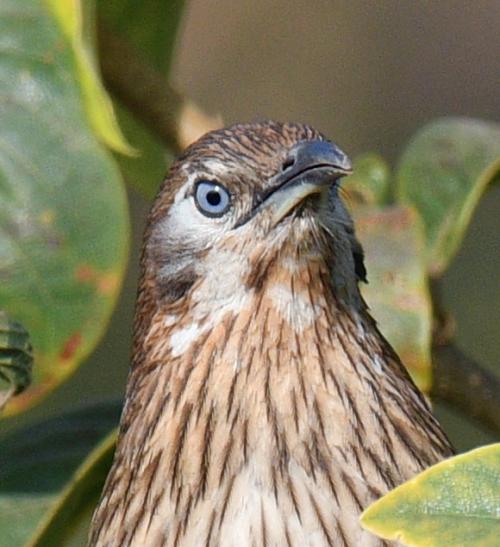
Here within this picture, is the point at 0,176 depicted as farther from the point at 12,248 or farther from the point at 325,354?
the point at 325,354

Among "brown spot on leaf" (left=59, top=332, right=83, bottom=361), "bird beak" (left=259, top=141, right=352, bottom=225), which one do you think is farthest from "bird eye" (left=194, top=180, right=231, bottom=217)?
"brown spot on leaf" (left=59, top=332, right=83, bottom=361)

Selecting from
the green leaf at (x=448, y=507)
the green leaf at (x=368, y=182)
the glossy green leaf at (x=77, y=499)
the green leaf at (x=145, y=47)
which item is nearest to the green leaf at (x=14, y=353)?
the glossy green leaf at (x=77, y=499)

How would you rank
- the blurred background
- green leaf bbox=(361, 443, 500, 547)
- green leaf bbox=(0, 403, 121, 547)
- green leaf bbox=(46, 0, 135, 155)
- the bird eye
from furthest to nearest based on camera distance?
the blurred background, green leaf bbox=(0, 403, 121, 547), the bird eye, green leaf bbox=(46, 0, 135, 155), green leaf bbox=(361, 443, 500, 547)

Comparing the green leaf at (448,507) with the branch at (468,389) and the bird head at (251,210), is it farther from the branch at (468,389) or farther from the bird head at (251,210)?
the branch at (468,389)

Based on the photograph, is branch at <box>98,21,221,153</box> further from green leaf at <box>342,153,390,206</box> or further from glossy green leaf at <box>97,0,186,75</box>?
green leaf at <box>342,153,390,206</box>

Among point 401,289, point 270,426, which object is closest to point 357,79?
point 401,289
